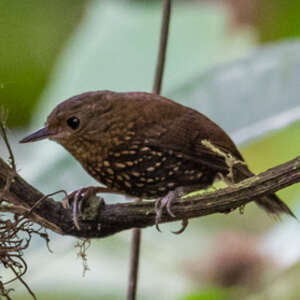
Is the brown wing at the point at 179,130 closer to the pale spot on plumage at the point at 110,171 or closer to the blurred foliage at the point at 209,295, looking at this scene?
the pale spot on plumage at the point at 110,171

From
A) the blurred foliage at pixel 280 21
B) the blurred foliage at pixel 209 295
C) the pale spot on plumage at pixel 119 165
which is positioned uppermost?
the pale spot on plumage at pixel 119 165

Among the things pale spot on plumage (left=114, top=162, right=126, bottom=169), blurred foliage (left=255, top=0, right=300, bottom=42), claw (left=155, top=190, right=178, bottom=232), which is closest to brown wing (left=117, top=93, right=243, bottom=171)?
pale spot on plumage (left=114, top=162, right=126, bottom=169)

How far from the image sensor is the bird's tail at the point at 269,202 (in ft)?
7.06

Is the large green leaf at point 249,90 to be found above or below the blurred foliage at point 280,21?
above

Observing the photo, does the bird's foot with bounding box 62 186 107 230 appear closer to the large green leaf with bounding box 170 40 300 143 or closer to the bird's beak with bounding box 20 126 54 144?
the bird's beak with bounding box 20 126 54 144

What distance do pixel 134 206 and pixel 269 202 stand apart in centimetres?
73

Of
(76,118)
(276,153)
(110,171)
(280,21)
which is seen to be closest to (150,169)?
(110,171)

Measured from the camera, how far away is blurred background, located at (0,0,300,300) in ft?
6.60

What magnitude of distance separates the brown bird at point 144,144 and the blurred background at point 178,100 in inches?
3.6

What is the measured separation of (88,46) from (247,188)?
1656mm

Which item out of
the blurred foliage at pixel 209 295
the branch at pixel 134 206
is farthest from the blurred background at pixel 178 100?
the branch at pixel 134 206

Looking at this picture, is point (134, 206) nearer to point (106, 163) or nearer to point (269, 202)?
point (106, 163)

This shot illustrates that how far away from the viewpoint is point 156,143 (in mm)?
2285

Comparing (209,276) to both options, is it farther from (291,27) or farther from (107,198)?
(291,27)
